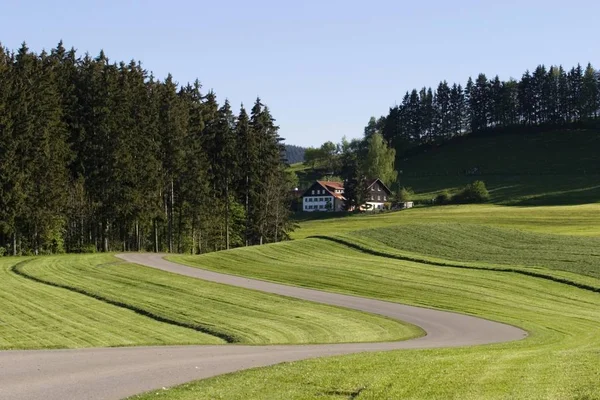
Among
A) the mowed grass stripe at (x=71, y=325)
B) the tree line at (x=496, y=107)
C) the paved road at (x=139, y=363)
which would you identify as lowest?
the mowed grass stripe at (x=71, y=325)

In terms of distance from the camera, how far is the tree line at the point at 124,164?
60.0 metres

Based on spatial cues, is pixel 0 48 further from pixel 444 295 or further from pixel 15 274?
pixel 444 295

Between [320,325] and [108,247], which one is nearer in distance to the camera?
[320,325]

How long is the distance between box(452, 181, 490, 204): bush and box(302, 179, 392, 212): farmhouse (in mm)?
18635

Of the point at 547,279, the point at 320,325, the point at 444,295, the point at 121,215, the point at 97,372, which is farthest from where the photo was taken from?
the point at 121,215

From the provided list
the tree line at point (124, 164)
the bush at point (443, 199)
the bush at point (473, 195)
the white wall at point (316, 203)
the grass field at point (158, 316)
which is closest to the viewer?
the grass field at point (158, 316)

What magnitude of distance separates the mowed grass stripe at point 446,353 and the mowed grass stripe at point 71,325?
880cm

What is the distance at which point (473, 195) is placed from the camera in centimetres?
12888

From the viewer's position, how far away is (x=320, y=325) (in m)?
28.7

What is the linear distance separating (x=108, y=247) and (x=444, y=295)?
39.3 metres

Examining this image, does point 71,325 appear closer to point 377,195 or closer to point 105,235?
point 105,235

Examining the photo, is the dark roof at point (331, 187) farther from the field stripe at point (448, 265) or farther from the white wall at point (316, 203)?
the field stripe at point (448, 265)

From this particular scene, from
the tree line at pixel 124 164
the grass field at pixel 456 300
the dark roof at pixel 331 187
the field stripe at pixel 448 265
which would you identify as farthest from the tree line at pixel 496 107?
the field stripe at pixel 448 265

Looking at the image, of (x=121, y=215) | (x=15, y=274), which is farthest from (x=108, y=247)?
(x=15, y=274)
